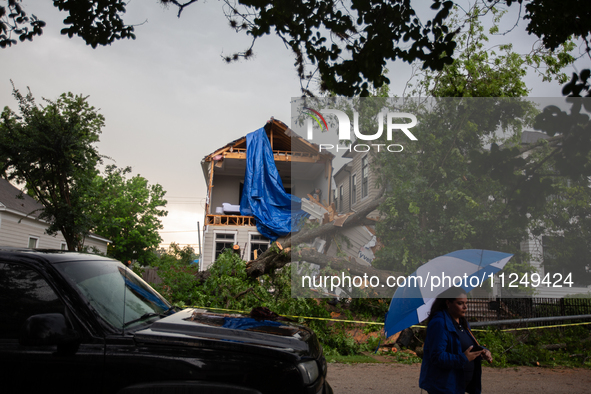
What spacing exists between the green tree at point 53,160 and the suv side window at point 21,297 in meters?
13.2

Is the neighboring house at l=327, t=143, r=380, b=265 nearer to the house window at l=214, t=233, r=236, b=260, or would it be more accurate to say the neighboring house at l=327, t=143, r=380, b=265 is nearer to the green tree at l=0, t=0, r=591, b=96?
the green tree at l=0, t=0, r=591, b=96

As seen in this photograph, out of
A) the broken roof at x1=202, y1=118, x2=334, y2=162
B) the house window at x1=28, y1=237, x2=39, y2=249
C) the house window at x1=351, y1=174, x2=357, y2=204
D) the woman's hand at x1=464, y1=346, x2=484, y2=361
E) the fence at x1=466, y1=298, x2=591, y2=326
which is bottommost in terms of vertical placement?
the fence at x1=466, y1=298, x2=591, y2=326

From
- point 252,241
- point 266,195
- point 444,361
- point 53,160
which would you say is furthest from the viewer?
point 252,241

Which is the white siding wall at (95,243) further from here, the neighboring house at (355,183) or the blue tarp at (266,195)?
the neighboring house at (355,183)

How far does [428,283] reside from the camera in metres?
4.22

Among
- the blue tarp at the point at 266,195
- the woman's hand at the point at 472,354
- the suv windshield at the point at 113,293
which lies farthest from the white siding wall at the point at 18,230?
the woman's hand at the point at 472,354

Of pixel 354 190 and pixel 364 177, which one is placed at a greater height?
pixel 364 177

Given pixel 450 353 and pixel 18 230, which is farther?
pixel 18 230

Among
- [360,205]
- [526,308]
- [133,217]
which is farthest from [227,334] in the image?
[133,217]

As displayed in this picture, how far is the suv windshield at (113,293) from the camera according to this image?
2674mm

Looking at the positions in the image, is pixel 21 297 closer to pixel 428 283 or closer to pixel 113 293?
pixel 113 293

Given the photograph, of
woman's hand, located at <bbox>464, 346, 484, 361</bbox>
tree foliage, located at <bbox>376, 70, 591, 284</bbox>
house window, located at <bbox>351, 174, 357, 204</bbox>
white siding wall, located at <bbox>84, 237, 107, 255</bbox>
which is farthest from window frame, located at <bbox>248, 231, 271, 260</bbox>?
woman's hand, located at <bbox>464, 346, 484, 361</bbox>

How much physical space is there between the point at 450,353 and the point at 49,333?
2.90 m

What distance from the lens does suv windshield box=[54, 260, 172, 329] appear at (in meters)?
2.67
